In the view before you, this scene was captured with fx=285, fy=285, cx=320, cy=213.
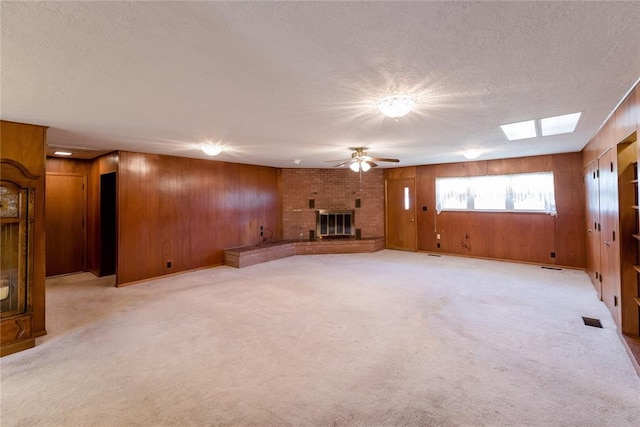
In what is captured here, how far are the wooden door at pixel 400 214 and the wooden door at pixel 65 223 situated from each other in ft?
23.4

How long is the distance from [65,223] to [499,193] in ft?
29.9

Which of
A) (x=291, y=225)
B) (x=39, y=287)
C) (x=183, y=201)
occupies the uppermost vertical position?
(x=183, y=201)

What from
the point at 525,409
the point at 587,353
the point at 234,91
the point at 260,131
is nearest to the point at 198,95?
the point at 234,91

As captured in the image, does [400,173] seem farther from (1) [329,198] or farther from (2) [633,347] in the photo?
(2) [633,347]

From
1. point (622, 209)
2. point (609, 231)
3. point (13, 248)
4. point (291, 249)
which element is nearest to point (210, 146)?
point (13, 248)

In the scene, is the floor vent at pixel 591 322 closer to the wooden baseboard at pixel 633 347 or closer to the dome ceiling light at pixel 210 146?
the wooden baseboard at pixel 633 347

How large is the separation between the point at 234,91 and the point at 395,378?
8.62 feet

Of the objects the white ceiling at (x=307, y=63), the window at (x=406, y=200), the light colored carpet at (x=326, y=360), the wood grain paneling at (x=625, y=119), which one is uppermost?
the white ceiling at (x=307, y=63)

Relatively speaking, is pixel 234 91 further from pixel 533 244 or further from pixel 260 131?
pixel 533 244

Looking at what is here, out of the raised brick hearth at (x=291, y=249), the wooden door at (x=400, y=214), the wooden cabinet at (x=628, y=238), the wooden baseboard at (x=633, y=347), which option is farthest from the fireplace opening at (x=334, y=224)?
the wooden baseboard at (x=633, y=347)

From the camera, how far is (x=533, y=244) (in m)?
5.96

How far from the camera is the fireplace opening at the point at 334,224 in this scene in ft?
25.6

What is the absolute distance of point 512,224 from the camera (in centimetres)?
620

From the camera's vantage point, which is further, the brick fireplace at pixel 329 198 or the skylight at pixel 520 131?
the brick fireplace at pixel 329 198
